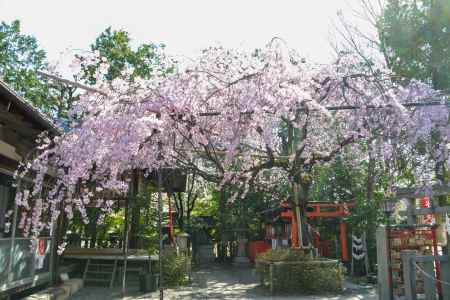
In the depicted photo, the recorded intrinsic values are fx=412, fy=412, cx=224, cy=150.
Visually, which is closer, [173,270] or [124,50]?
[173,270]

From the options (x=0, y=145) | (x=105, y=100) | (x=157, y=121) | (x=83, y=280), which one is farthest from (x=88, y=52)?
(x=83, y=280)

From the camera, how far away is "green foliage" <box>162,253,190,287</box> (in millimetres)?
11328

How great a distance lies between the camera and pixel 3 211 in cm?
786

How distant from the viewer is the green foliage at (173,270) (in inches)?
446

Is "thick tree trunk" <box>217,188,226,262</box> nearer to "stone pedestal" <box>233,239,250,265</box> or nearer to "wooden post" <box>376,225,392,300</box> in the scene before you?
"stone pedestal" <box>233,239,250,265</box>

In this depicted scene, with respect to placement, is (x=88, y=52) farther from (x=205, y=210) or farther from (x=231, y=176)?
(x=205, y=210)

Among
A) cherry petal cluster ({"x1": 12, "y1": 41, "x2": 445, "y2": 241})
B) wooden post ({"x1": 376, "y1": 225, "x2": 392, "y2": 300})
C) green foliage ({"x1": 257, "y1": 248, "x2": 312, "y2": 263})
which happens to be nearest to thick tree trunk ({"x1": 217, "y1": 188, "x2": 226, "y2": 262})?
green foliage ({"x1": 257, "y1": 248, "x2": 312, "y2": 263})

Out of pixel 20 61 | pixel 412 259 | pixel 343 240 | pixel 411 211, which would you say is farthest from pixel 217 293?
pixel 20 61

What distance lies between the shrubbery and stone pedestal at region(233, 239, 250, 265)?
951 centimetres

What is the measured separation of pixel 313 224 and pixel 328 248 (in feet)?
3.77

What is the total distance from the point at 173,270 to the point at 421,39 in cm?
828

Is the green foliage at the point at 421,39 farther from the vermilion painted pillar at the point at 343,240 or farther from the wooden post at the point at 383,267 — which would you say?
the vermilion painted pillar at the point at 343,240

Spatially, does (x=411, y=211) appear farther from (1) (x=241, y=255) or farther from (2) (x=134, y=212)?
(1) (x=241, y=255)

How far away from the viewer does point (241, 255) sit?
19734mm
